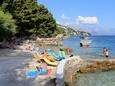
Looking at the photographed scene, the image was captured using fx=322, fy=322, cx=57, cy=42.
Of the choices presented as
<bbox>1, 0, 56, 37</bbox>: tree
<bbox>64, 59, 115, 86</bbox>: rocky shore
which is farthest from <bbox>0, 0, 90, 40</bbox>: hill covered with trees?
<bbox>64, 59, 115, 86</bbox>: rocky shore

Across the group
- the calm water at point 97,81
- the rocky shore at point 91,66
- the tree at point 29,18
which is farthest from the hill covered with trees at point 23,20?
the calm water at point 97,81

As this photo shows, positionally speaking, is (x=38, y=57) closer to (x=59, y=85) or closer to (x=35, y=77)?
(x=35, y=77)

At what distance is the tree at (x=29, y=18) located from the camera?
53022 millimetres

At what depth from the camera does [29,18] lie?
65625mm

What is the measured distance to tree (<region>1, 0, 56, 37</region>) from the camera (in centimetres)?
5302

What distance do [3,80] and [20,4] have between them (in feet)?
138

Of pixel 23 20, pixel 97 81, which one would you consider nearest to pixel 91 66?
pixel 97 81

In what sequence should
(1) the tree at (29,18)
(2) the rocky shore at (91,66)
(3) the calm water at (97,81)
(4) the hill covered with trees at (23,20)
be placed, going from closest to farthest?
(3) the calm water at (97,81)
(2) the rocky shore at (91,66)
(4) the hill covered with trees at (23,20)
(1) the tree at (29,18)

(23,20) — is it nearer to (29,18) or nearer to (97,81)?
(29,18)

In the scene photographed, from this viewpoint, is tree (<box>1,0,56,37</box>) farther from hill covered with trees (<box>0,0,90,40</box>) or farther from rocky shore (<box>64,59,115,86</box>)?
rocky shore (<box>64,59,115,86</box>)

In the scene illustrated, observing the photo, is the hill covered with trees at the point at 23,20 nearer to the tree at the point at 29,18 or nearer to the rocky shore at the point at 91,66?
the tree at the point at 29,18

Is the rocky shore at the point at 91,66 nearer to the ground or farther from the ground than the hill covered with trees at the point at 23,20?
nearer to the ground

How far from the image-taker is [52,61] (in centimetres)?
2644

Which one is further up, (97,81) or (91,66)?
(91,66)
